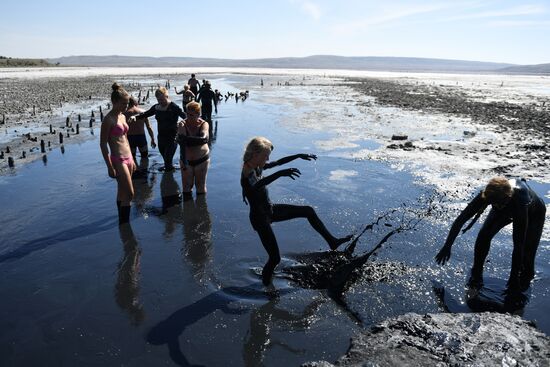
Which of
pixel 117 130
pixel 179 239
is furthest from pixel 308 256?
pixel 117 130

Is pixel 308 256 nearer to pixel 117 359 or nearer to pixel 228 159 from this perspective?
pixel 117 359

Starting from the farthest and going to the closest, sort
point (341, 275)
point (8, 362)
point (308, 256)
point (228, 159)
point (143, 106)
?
point (143, 106)
point (228, 159)
point (308, 256)
point (341, 275)
point (8, 362)

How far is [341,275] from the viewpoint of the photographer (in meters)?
5.29

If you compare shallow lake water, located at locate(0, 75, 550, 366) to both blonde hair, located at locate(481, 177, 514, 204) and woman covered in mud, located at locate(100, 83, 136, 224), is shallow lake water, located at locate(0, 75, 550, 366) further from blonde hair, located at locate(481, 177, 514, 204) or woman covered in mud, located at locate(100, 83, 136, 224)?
blonde hair, located at locate(481, 177, 514, 204)

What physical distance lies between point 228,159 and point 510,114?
17.5 m

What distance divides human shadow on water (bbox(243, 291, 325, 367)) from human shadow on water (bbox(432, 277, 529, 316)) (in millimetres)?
1493

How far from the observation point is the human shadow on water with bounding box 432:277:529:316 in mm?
4660

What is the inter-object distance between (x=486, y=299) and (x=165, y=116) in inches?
293

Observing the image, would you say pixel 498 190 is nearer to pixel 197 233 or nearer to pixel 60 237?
pixel 197 233

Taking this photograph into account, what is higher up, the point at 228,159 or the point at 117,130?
the point at 117,130

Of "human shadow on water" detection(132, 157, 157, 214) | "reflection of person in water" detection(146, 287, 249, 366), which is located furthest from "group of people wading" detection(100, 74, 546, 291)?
"human shadow on water" detection(132, 157, 157, 214)

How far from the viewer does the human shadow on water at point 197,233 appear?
18.7 ft

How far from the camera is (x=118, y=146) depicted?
641 cm

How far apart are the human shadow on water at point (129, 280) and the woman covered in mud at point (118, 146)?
70cm
